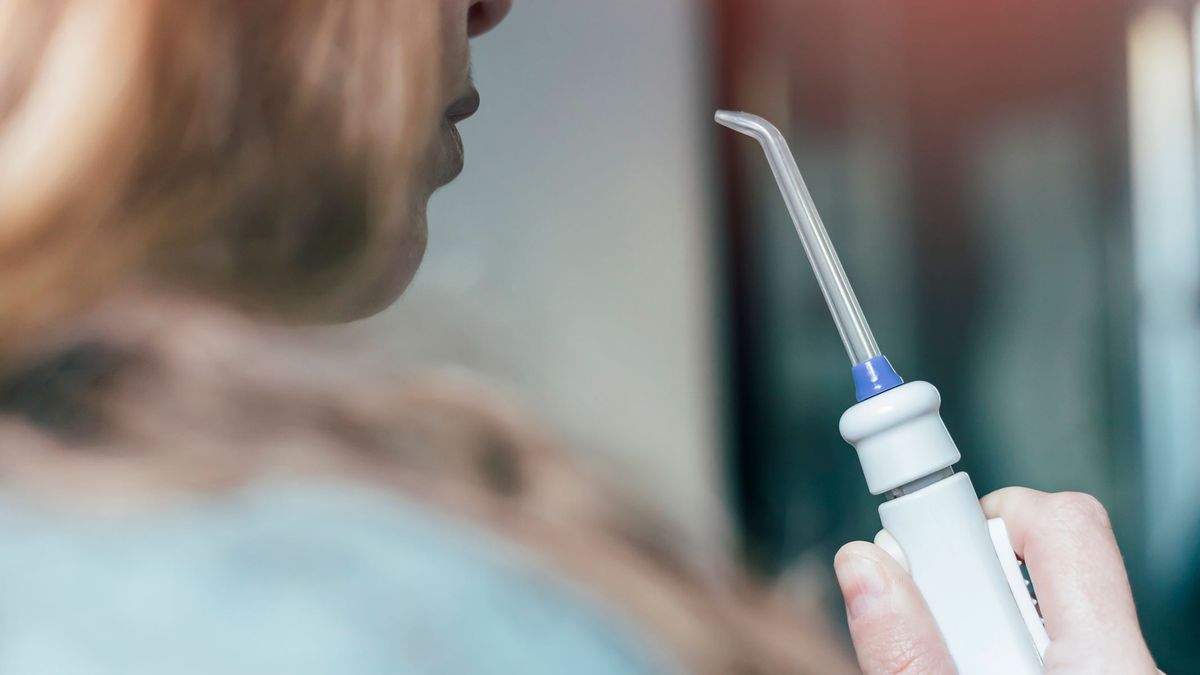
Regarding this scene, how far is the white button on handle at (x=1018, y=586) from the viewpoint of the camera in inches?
9.8

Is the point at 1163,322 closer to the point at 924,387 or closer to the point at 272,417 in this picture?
the point at 924,387

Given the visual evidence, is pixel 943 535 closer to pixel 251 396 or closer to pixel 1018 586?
pixel 1018 586

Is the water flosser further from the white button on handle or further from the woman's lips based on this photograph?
the woman's lips

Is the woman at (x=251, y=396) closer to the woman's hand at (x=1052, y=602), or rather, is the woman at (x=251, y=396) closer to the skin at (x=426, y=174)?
the skin at (x=426, y=174)

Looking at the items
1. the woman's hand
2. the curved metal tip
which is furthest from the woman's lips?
the woman's hand

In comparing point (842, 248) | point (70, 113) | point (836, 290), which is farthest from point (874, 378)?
point (70, 113)

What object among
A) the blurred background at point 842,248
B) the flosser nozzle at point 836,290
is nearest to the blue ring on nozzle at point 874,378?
the flosser nozzle at point 836,290

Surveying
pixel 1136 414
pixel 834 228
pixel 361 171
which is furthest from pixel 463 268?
pixel 1136 414

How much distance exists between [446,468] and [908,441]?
0.61 ft

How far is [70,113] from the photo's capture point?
12.7 inches

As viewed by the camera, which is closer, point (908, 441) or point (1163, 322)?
point (908, 441)

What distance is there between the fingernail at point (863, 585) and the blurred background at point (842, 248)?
13 cm

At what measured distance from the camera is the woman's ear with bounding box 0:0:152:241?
1.05ft

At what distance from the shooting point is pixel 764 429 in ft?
1.30
